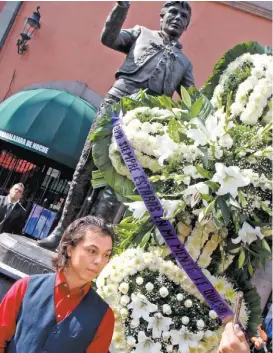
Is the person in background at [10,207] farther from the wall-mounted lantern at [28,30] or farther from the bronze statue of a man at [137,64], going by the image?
the wall-mounted lantern at [28,30]

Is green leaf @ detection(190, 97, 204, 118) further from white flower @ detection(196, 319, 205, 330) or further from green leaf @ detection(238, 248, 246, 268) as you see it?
white flower @ detection(196, 319, 205, 330)

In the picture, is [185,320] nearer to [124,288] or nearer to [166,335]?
[166,335]

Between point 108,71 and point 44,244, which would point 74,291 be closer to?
point 44,244

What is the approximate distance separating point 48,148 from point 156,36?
13.6 feet

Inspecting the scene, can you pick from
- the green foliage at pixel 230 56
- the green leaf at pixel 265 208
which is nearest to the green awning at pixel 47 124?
the green foliage at pixel 230 56

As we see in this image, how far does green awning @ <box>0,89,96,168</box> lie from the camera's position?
737 cm

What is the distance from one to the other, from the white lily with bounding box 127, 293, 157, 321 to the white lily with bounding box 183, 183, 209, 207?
0.44 metres

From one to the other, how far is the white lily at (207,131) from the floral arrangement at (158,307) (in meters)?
0.51

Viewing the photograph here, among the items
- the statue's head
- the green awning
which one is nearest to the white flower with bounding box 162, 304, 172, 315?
the statue's head

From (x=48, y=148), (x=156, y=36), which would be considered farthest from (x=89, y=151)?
(x=48, y=148)

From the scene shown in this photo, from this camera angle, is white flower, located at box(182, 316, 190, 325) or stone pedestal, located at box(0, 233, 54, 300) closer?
white flower, located at box(182, 316, 190, 325)

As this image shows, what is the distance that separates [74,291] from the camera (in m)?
1.59

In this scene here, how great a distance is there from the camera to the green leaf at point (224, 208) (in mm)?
1781

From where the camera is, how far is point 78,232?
164 centimetres
